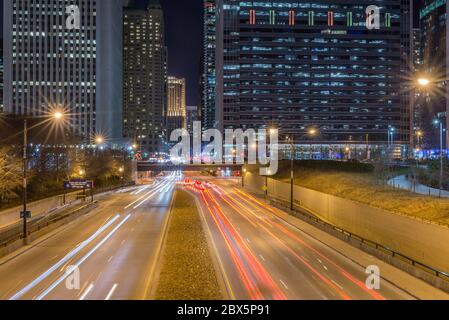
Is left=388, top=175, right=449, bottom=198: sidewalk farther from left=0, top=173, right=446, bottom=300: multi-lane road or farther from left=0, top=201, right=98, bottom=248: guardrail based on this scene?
left=0, top=201, right=98, bottom=248: guardrail

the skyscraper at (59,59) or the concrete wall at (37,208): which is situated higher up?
the skyscraper at (59,59)

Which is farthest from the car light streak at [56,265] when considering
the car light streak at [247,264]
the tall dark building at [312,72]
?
the tall dark building at [312,72]

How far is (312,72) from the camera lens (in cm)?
16975

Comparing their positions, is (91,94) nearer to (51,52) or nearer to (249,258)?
(51,52)

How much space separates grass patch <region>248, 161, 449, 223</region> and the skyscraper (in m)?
89.9

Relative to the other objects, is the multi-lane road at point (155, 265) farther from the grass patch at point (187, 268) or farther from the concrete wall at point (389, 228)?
the concrete wall at point (389, 228)

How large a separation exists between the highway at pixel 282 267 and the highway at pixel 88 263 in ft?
14.3

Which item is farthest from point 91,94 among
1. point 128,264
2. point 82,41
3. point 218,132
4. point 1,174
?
point 128,264

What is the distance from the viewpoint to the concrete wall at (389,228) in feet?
81.8

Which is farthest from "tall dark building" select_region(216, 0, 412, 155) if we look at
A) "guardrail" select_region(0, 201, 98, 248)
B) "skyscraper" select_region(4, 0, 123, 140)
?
"guardrail" select_region(0, 201, 98, 248)

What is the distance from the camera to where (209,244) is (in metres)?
29.9

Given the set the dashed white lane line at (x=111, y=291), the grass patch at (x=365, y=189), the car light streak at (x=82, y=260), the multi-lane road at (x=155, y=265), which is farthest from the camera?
the grass patch at (x=365, y=189)

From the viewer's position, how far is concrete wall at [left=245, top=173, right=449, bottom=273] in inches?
981
